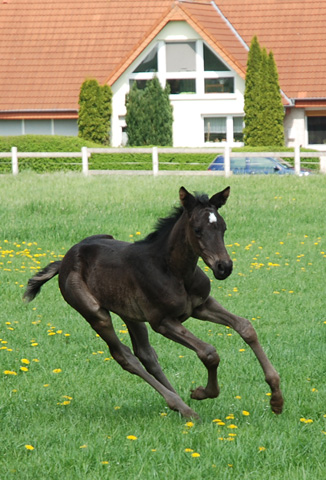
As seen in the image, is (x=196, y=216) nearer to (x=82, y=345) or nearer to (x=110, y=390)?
(x=110, y=390)

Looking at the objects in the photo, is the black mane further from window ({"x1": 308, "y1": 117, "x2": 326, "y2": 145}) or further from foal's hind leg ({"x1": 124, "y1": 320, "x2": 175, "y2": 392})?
window ({"x1": 308, "y1": 117, "x2": 326, "y2": 145})

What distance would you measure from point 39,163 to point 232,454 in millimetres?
26921

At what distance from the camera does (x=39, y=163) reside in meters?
31.7

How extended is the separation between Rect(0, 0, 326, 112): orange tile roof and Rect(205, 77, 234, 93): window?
3.79ft

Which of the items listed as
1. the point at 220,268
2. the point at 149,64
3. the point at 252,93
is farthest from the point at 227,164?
the point at 220,268

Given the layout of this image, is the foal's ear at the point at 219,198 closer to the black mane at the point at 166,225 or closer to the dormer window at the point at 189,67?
the black mane at the point at 166,225

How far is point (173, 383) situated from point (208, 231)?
2.00m

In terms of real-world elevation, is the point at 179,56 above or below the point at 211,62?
above

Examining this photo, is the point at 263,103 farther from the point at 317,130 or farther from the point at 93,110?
the point at 93,110

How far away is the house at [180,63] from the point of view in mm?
37844

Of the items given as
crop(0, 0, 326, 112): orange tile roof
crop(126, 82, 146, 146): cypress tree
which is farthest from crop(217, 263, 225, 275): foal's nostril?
crop(0, 0, 326, 112): orange tile roof

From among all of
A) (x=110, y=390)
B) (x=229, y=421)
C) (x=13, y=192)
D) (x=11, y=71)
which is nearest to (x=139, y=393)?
(x=110, y=390)

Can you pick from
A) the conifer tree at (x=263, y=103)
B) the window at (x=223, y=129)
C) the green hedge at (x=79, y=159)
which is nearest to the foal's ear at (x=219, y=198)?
the green hedge at (x=79, y=159)

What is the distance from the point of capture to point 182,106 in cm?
3866
